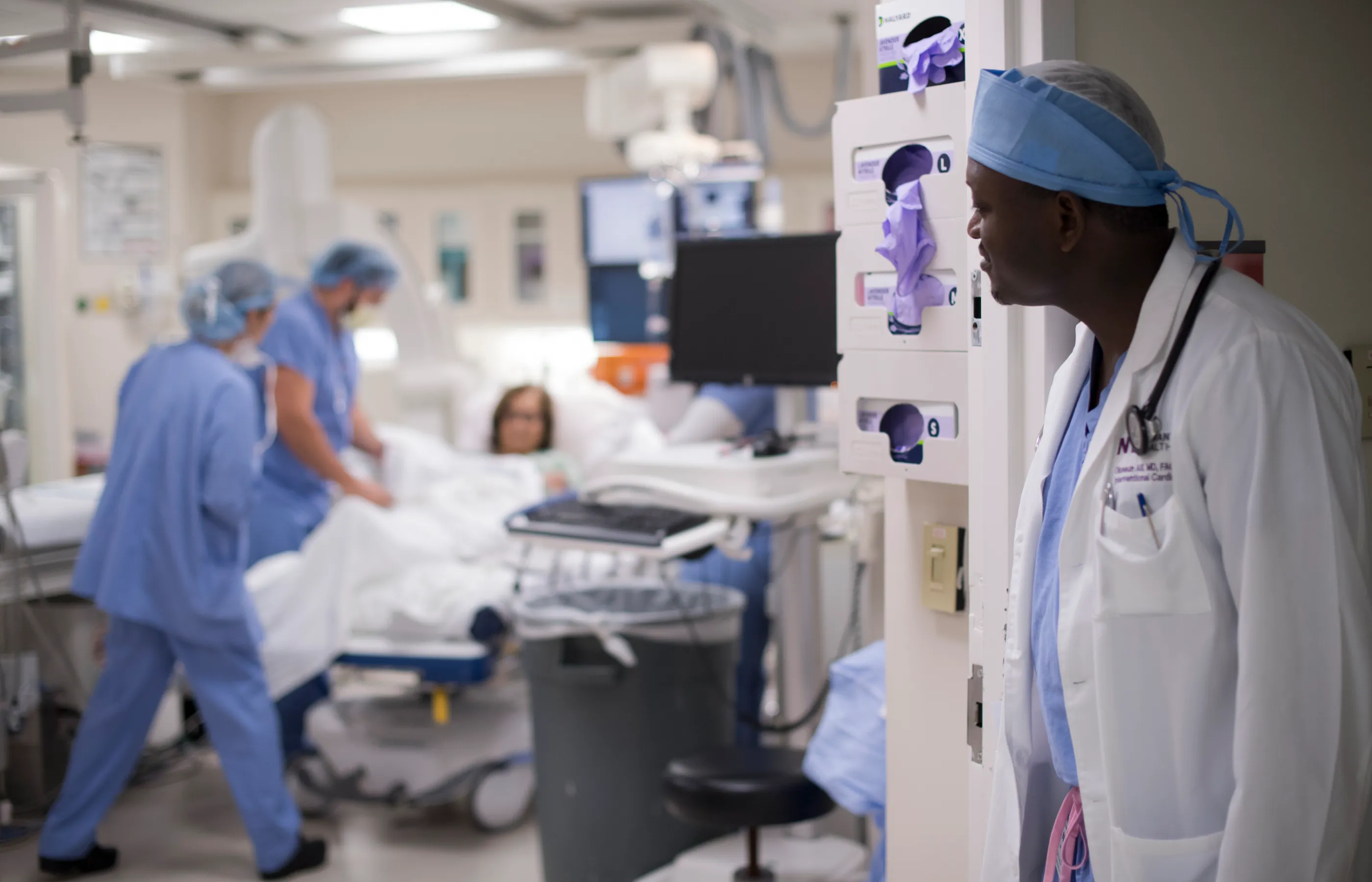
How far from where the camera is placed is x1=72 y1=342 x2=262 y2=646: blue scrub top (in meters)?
3.08

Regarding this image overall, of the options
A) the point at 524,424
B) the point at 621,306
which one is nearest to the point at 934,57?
the point at 524,424

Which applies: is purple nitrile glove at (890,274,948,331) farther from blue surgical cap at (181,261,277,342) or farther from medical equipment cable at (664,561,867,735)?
blue surgical cap at (181,261,277,342)

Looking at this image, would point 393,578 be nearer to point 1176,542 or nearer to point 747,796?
point 747,796

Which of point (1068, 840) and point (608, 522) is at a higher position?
point (608, 522)

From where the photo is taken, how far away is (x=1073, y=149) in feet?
3.83

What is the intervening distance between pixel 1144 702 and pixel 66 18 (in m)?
2.43

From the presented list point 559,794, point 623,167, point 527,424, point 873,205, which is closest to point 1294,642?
point 873,205

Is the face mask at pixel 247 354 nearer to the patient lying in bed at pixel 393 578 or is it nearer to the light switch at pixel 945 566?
the patient lying in bed at pixel 393 578

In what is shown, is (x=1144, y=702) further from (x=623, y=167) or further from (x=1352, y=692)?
(x=623, y=167)

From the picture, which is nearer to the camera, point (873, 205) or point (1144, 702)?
point (1144, 702)

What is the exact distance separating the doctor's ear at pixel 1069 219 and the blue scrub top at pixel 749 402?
2154 millimetres

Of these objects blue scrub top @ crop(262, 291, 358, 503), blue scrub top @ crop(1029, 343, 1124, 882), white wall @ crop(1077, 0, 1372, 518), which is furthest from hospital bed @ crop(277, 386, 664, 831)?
blue scrub top @ crop(1029, 343, 1124, 882)

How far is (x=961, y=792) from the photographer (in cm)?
188

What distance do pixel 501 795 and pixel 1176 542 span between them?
2659 mm
